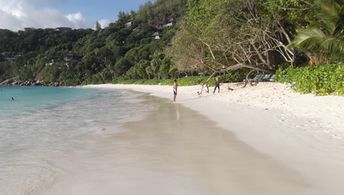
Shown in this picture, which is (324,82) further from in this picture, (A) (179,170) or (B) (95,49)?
(B) (95,49)

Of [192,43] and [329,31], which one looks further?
[192,43]

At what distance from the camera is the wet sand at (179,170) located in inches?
241

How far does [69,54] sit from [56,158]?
5385 inches

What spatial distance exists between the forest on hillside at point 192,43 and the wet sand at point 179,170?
37.6ft

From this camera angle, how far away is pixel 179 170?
730 cm

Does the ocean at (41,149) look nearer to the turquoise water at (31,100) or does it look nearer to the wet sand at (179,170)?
the wet sand at (179,170)

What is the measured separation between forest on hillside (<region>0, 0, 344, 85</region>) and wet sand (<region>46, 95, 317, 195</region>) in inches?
451

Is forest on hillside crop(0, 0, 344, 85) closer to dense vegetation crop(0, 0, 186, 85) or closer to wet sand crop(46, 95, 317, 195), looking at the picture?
dense vegetation crop(0, 0, 186, 85)

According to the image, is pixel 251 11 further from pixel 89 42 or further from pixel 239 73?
pixel 89 42

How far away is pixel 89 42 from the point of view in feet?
511

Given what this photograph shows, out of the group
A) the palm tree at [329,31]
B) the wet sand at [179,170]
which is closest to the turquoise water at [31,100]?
the wet sand at [179,170]

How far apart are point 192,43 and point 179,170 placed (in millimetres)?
32368

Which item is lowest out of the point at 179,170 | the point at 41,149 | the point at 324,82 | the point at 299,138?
the point at 41,149

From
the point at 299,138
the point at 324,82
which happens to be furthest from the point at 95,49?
the point at 299,138
